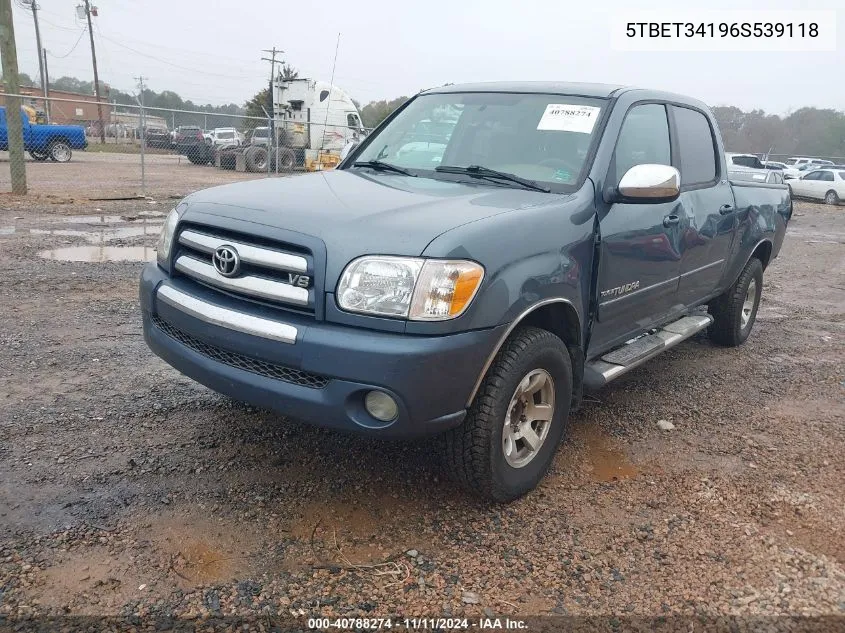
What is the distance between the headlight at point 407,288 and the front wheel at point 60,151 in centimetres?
2658

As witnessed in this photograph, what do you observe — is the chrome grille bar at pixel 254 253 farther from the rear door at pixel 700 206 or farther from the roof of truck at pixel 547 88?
the rear door at pixel 700 206

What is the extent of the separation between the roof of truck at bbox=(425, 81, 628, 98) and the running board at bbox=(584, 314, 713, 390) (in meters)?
1.42

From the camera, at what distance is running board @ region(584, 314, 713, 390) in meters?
3.44

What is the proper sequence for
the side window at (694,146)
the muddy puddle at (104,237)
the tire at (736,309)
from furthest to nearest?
the muddy puddle at (104,237) < the tire at (736,309) < the side window at (694,146)

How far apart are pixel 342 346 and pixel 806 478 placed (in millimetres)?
2529

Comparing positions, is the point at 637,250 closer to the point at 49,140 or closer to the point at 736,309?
the point at 736,309

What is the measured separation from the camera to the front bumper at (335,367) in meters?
2.41

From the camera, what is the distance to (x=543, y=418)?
309 centimetres

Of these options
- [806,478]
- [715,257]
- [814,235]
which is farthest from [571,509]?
[814,235]

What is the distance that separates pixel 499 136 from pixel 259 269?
168 centimetres

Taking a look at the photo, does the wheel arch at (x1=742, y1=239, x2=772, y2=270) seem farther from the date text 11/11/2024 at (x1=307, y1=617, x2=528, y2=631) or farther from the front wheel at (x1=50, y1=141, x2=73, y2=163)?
the front wheel at (x1=50, y1=141, x2=73, y2=163)

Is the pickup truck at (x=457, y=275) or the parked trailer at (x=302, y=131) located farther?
the parked trailer at (x=302, y=131)

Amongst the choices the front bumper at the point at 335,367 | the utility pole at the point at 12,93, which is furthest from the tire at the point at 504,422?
the utility pole at the point at 12,93

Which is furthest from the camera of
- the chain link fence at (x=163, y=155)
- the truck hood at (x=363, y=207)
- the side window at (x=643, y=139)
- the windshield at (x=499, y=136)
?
the chain link fence at (x=163, y=155)
